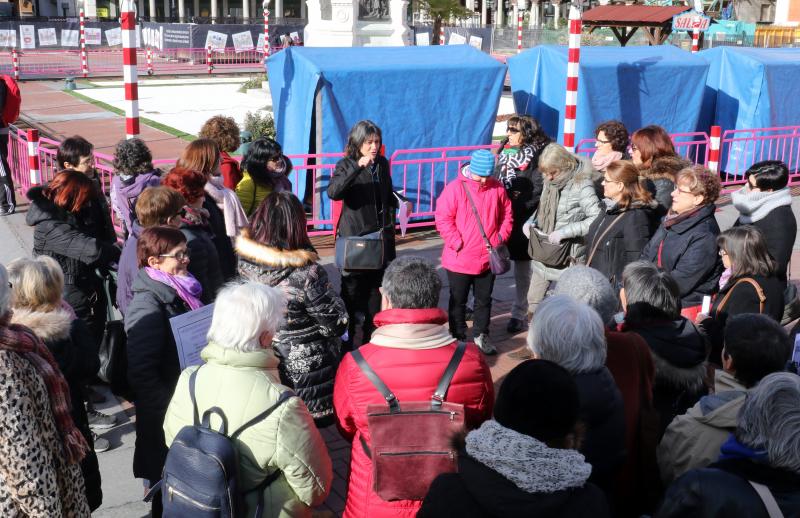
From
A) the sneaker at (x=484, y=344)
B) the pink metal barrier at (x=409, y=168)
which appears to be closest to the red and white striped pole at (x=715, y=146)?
the pink metal barrier at (x=409, y=168)

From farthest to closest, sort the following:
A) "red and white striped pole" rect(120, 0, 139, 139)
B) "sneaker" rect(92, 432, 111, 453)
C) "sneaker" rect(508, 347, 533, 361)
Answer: "red and white striped pole" rect(120, 0, 139, 139) < "sneaker" rect(508, 347, 533, 361) < "sneaker" rect(92, 432, 111, 453)

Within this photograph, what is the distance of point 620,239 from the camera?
5520mm

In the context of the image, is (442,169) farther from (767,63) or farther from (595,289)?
(595,289)

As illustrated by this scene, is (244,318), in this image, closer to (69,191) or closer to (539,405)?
(539,405)

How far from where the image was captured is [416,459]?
120 inches

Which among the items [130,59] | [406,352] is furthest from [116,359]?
[130,59]

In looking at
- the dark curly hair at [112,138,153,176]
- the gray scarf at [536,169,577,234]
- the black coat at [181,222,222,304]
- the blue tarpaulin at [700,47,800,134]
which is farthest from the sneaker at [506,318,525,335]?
the blue tarpaulin at [700,47,800,134]

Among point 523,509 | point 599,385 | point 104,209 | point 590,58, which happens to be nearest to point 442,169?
point 590,58

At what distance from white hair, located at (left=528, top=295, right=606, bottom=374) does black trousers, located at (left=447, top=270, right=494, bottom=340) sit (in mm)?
3022

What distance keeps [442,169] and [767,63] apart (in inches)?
226

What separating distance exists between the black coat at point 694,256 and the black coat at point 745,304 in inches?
18.1

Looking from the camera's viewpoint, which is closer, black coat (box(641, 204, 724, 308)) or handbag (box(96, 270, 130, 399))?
handbag (box(96, 270, 130, 399))

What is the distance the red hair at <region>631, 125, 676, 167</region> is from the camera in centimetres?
648

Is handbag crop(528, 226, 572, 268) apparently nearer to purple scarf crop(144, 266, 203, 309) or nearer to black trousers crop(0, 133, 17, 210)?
purple scarf crop(144, 266, 203, 309)
